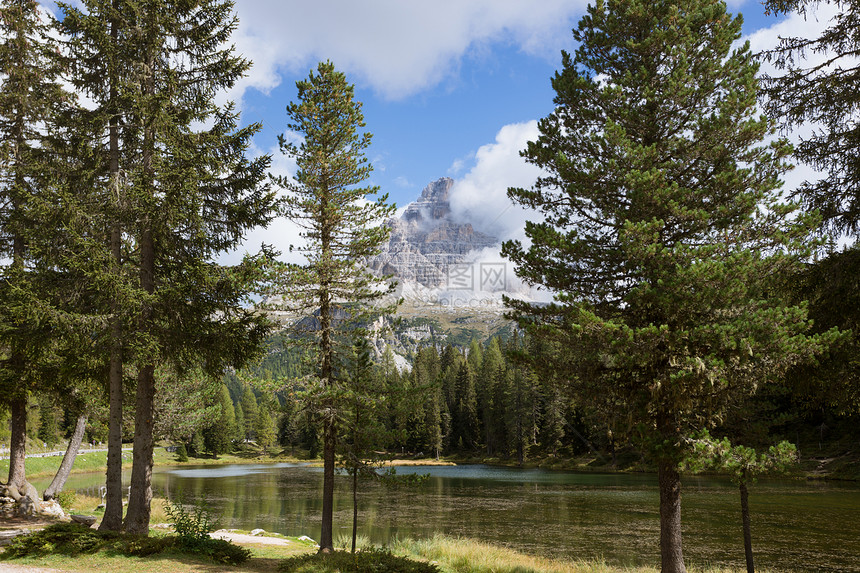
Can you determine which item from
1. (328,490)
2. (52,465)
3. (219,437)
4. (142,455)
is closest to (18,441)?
(142,455)

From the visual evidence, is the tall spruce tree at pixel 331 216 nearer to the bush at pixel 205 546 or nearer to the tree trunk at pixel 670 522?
the bush at pixel 205 546

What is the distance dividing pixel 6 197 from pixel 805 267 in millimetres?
23296

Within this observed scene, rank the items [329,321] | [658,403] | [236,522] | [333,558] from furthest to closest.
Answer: [236,522] < [329,321] < [333,558] < [658,403]

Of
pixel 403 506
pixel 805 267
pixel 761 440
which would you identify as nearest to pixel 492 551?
pixel 761 440

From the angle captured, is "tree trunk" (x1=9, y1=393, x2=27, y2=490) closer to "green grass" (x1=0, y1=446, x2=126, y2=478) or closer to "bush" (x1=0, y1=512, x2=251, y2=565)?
"bush" (x1=0, y1=512, x2=251, y2=565)

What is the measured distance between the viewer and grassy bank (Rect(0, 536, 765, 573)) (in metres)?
11.0

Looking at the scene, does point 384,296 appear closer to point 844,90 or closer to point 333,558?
point 333,558

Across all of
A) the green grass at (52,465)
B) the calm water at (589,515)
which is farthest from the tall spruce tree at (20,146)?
the green grass at (52,465)

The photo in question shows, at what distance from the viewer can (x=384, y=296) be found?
17469 millimetres

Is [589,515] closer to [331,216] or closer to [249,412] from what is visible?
[331,216]

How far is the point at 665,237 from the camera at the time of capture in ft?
39.8

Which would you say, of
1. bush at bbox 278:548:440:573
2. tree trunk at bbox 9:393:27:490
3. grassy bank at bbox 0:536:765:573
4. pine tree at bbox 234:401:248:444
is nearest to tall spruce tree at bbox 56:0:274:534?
grassy bank at bbox 0:536:765:573

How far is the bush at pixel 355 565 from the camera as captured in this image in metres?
11.8

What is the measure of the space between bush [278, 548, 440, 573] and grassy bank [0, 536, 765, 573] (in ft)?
0.59
